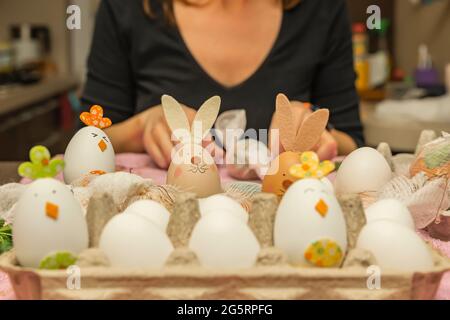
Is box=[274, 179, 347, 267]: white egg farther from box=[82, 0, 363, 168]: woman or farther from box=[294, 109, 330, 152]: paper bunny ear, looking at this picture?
box=[82, 0, 363, 168]: woman

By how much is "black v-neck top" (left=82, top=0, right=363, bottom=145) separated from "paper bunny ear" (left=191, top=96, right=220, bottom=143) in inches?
18.8

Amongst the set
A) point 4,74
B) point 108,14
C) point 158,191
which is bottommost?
point 4,74

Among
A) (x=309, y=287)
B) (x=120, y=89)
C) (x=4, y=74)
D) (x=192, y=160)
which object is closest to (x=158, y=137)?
(x=192, y=160)

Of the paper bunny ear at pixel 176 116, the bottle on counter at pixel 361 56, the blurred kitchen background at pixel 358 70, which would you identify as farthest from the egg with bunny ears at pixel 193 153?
the bottle on counter at pixel 361 56

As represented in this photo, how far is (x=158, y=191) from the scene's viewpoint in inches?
25.3

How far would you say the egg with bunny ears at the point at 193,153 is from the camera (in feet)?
2.16

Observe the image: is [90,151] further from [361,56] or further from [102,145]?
[361,56]

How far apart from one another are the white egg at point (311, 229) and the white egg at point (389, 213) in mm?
49

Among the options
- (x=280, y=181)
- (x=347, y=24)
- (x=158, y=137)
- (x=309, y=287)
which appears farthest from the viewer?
(x=347, y=24)

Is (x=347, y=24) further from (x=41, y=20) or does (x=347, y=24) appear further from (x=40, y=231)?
(x=41, y=20)

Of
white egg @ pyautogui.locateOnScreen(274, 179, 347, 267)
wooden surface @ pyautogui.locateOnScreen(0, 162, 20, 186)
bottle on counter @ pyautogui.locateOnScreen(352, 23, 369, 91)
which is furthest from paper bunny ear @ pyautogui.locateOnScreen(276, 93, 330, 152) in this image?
bottle on counter @ pyautogui.locateOnScreen(352, 23, 369, 91)

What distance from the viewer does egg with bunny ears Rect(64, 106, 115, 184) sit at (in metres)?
0.73

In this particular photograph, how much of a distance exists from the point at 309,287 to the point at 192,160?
0.84 ft

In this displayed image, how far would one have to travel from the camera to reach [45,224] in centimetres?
50
